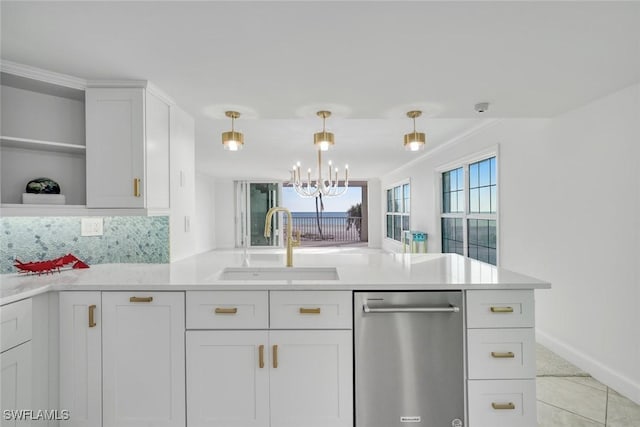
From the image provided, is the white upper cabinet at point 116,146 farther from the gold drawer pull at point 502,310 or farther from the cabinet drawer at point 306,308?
the gold drawer pull at point 502,310

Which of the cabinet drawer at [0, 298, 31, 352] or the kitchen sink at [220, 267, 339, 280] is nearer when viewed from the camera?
the cabinet drawer at [0, 298, 31, 352]

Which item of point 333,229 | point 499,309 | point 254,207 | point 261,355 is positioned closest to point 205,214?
point 254,207

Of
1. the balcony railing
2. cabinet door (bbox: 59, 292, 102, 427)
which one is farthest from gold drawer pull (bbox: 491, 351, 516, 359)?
the balcony railing

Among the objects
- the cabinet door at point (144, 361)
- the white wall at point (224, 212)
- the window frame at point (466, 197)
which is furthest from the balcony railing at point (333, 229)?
the cabinet door at point (144, 361)

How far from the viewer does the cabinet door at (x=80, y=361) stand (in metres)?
1.66

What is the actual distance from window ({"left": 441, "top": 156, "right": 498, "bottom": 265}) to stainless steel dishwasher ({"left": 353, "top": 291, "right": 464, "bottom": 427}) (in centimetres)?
246

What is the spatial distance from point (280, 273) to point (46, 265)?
4.90ft

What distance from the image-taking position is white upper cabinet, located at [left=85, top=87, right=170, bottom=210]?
6.48ft

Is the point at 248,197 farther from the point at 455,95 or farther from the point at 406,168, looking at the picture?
the point at 455,95

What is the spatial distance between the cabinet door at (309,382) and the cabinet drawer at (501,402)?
0.68 meters

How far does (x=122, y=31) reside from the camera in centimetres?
146

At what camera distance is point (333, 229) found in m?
12.8

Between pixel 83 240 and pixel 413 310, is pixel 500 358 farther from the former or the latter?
pixel 83 240

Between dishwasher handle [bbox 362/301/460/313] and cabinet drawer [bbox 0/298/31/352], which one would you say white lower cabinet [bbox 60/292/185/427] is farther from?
dishwasher handle [bbox 362/301/460/313]
